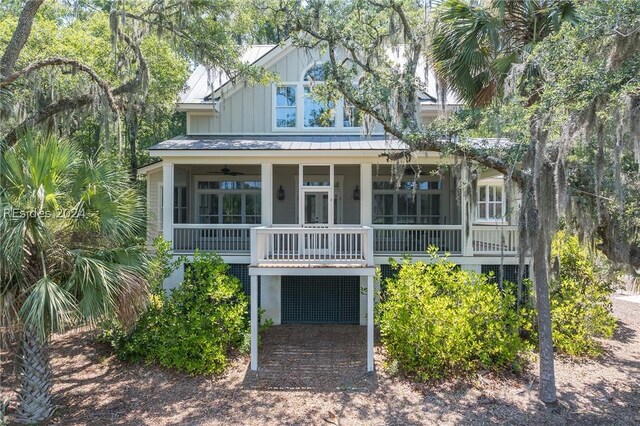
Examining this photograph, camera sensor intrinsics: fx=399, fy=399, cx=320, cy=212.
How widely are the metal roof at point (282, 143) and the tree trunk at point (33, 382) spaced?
4970 millimetres

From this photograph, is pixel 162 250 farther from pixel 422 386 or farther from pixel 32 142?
pixel 422 386

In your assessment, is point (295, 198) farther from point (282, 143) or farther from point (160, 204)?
point (160, 204)

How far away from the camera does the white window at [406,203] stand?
41.0 feet

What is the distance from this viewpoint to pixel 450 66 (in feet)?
26.1

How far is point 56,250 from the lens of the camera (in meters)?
5.49

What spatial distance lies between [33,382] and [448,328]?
6787 millimetres

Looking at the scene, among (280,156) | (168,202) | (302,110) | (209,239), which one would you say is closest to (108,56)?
(168,202)

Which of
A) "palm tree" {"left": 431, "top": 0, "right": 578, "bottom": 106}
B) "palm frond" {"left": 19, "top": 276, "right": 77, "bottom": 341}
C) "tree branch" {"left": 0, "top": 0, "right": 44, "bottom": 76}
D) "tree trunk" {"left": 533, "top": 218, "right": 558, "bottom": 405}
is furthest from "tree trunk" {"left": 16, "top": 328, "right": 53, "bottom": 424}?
"palm tree" {"left": 431, "top": 0, "right": 578, "bottom": 106}

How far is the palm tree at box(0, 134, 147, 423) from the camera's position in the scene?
5082mm

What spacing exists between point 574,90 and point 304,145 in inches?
240

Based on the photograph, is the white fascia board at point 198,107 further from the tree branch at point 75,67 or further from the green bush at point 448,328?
the green bush at point 448,328

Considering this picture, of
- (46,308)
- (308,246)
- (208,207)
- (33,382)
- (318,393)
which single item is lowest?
(318,393)

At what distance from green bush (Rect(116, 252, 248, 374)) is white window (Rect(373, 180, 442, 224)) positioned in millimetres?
5835

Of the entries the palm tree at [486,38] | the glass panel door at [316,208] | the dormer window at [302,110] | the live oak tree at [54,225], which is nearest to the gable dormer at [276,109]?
the dormer window at [302,110]
